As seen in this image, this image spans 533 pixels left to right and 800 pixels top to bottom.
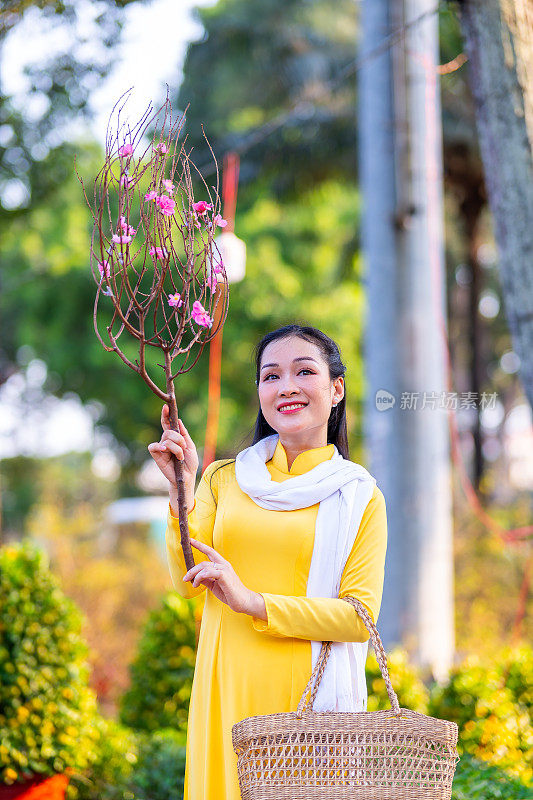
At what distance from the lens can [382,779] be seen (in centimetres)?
204

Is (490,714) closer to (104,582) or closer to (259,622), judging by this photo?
(259,622)

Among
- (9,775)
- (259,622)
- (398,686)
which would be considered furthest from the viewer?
(398,686)

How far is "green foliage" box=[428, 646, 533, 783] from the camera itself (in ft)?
12.4

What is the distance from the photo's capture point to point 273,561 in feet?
7.45

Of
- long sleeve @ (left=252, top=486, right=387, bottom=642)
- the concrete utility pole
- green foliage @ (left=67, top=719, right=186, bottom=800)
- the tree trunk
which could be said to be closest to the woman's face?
long sleeve @ (left=252, top=486, right=387, bottom=642)

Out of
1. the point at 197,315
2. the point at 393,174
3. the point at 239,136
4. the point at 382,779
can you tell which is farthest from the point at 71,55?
the point at 239,136

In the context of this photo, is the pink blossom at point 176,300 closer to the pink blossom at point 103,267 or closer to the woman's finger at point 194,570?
the pink blossom at point 103,267

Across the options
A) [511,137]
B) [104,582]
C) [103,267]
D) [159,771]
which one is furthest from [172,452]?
[104,582]

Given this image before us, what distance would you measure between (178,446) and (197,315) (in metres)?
0.33

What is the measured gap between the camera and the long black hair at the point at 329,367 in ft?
7.94

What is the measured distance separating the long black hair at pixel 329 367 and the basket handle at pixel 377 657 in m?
0.52

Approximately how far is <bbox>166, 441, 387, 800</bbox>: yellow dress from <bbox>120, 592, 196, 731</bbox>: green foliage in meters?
2.18

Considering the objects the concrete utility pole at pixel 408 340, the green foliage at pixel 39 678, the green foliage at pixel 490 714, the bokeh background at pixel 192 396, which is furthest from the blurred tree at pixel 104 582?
the green foliage at pixel 490 714

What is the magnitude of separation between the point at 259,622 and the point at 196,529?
0.30 meters
